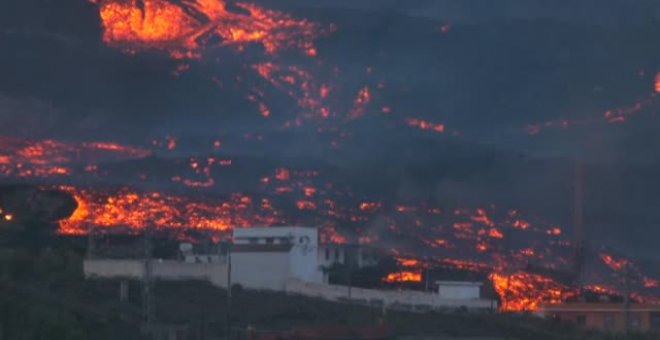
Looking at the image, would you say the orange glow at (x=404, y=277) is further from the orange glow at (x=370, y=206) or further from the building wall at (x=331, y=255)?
the orange glow at (x=370, y=206)

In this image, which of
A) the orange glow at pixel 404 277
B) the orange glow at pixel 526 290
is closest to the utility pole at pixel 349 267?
the orange glow at pixel 404 277

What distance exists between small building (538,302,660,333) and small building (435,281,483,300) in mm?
1165

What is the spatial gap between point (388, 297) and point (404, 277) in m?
3.16

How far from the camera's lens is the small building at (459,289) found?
23453 millimetres

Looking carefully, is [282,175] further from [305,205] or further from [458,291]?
[458,291]

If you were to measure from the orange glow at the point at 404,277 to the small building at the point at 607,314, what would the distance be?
110 inches

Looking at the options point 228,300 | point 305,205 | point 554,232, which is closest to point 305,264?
point 228,300

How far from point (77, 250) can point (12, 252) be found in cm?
281

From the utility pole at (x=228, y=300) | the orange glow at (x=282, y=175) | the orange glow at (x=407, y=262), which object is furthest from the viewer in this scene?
the orange glow at (x=282, y=175)

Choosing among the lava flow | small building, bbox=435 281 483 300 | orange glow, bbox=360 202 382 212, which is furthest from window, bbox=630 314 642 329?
the lava flow

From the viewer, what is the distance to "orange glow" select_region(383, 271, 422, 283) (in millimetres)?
25203

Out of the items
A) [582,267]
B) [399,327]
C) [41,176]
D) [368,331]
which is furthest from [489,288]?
[41,176]

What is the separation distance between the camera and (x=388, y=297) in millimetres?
22375

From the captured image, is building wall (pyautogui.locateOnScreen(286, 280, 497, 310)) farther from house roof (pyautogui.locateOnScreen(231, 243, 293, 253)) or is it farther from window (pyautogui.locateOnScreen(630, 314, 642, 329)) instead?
window (pyautogui.locateOnScreen(630, 314, 642, 329))
